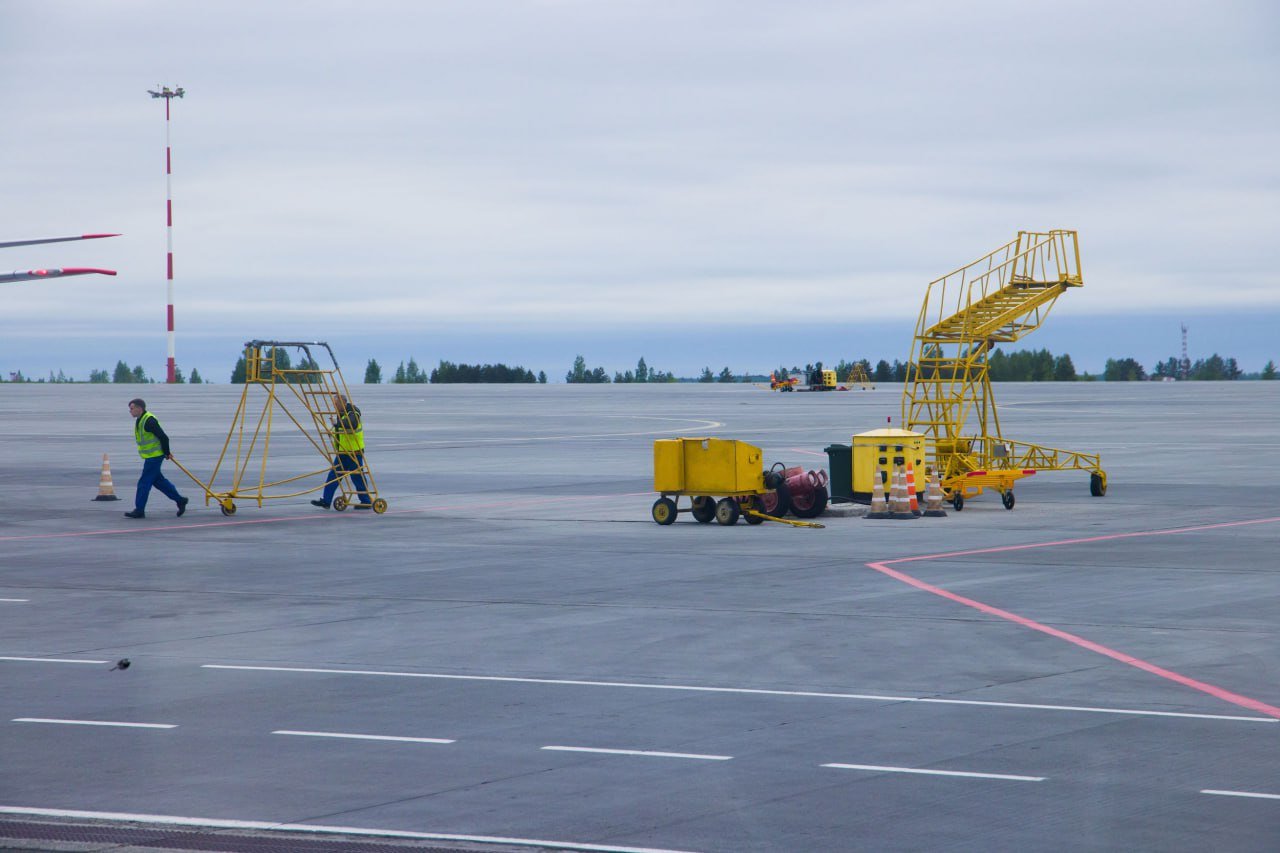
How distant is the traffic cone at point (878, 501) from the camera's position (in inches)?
1038

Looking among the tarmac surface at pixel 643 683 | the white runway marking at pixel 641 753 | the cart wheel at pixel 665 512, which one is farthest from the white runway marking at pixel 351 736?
the cart wheel at pixel 665 512

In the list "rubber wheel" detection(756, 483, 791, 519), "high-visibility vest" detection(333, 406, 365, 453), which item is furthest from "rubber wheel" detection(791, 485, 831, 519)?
"high-visibility vest" detection(333, 406, 365, 453)

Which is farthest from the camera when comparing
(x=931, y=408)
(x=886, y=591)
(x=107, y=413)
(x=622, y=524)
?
(x=107, y=413)

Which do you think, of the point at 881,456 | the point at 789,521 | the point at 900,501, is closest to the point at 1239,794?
the point at 789,521

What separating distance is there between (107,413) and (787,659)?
3331 inches

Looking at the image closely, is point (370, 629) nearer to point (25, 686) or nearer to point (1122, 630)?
point (25, 686)

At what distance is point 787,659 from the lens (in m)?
12.9

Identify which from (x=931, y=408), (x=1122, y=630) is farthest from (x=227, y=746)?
(x=931, y=408)

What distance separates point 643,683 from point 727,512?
13.3 metres

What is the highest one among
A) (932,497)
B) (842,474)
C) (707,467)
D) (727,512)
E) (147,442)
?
(147,442)

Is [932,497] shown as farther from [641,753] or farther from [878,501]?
[641,753]

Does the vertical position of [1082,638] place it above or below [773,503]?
below

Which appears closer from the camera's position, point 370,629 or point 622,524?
point 370,629

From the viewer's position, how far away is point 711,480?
2527 cm
